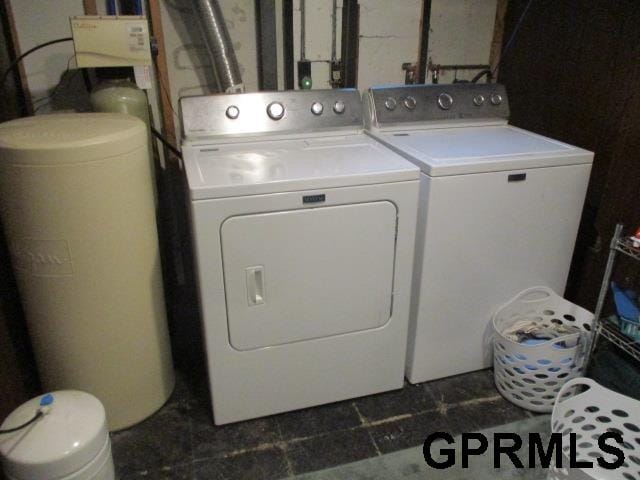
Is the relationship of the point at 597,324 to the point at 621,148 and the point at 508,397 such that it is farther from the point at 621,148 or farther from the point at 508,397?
the point at 621,148

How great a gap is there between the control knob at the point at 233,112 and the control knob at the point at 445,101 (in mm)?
920

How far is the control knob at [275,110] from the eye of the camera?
1950mm

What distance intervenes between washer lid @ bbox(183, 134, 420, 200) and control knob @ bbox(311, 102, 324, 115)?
0.15 m

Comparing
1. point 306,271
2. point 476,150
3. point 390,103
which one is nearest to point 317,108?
point 390,103

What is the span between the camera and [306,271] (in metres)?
1.60

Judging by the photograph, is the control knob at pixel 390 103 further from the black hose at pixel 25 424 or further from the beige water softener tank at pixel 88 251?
the black hose at pixel 25 424

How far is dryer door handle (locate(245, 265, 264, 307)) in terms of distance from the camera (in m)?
1.55

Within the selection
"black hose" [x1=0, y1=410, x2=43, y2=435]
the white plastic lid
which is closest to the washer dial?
the white plastic lid

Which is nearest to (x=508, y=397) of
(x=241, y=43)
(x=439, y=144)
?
(x=439, y=144)

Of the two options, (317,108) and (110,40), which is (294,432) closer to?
(317,108)

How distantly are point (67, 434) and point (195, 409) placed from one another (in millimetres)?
592

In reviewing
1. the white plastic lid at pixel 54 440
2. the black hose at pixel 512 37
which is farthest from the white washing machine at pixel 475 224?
the white plastic lid at pixel 54 440

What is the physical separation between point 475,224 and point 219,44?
4.33ft

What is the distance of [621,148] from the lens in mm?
1897
